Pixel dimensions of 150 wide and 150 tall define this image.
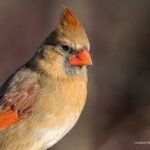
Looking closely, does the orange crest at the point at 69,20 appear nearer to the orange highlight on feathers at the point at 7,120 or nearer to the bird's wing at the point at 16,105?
the bird's wing at the point at 16,105

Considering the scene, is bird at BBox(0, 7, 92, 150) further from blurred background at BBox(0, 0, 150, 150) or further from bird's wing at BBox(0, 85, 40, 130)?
blurred background at BBox(0, 0, 150, 150)

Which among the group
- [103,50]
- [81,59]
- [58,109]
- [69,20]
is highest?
[69,20]

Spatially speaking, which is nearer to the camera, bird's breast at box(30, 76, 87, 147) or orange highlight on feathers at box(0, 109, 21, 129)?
bird's breast at box(30, 76, 87, 147)

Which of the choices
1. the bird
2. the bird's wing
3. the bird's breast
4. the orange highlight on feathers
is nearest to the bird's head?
the bird

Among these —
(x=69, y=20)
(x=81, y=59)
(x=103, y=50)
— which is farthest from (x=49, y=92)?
(x=103, y=50)

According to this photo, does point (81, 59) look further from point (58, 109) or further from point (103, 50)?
point (103, 50)

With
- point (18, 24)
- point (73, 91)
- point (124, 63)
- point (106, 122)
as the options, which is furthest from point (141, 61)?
point (73, 91)

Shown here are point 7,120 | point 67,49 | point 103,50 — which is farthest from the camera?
point 103,50
